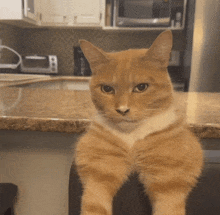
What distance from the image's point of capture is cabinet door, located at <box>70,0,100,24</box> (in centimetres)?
266

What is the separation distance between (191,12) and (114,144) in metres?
2.38

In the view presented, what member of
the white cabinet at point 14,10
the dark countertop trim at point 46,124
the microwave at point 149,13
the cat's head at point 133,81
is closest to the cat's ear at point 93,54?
the cat's head at point 133,81

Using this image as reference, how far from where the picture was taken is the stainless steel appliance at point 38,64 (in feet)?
8.38

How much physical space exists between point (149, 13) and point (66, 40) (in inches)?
45.2

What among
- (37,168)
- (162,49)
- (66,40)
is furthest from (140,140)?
(66,40)

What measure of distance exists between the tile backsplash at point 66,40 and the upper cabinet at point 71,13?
0.82 ft

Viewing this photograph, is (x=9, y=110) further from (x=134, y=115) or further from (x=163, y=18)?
(x=163, y=18)

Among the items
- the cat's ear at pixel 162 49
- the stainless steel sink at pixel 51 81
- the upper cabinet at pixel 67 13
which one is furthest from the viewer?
the upper cabinet at pixel 67 13

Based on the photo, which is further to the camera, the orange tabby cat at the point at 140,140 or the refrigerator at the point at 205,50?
the refrigerator at the point at 205,50

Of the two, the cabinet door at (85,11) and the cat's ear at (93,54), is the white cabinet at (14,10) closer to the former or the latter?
the cabinet door at (85,11)

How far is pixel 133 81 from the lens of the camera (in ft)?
1.09

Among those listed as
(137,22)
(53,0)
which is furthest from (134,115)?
(53,0)

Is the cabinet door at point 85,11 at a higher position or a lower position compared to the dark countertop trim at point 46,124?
higher

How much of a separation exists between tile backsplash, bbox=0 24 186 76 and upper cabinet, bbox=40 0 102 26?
250 millimetres
